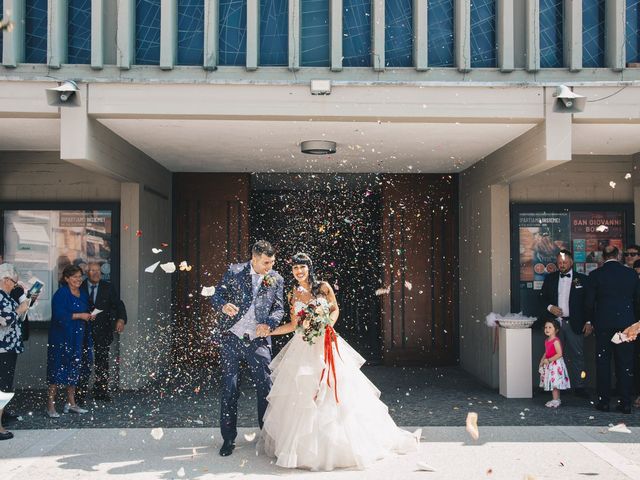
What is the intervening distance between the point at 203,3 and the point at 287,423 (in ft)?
16.7

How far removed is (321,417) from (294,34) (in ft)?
14.7

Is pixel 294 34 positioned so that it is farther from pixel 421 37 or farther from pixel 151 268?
pixel 151 268

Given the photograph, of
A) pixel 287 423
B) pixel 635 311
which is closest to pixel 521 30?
pixel 635 311

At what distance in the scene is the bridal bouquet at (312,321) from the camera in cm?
595

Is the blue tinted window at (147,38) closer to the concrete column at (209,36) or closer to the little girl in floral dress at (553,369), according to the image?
the concrete column at (209,36)

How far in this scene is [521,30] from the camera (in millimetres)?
8164

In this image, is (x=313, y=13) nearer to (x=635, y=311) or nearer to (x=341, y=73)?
(x=341, y=73)

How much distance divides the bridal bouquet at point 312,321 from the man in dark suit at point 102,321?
3503mm

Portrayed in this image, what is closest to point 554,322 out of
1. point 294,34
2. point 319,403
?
point 319,403

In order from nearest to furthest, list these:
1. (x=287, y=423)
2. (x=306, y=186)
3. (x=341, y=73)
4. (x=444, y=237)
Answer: (x=287, y=423)
(x=341, y=73)
(x=444, y=237)
(x=306, y=186)

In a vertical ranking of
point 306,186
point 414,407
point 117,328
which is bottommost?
point 414,407

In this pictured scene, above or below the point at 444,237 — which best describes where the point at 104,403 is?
below

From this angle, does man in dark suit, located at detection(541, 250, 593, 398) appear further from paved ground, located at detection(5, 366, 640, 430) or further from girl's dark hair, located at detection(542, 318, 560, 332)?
paved ground, located at detection(5, 366, 640, 430)

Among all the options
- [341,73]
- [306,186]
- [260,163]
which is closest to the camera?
[341,73]
